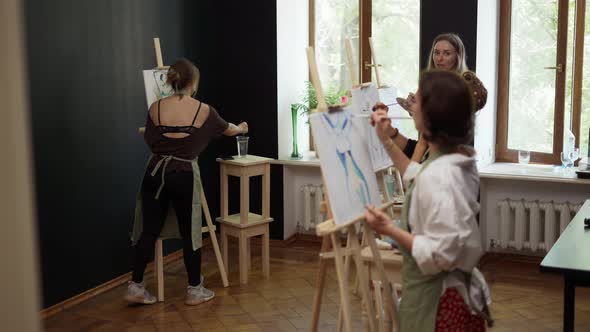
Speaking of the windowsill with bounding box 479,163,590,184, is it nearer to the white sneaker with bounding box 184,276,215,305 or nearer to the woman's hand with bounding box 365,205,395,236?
the white sneaker with bounding box 184,276,215,305

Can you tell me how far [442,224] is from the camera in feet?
7.69

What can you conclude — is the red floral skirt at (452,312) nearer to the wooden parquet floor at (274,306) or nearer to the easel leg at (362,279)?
the easel leg at (362,279)

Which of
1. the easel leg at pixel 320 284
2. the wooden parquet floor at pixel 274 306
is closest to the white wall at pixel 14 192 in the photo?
the easel leg at pixel 320 284

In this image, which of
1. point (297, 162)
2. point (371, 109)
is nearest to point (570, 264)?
point (371, 109)

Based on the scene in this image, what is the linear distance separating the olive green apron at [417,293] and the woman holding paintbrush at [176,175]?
7.69 ft

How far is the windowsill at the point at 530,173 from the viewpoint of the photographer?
207 inches

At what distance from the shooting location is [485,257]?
569cm

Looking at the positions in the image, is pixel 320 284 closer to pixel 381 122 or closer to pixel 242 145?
pixel 381 122

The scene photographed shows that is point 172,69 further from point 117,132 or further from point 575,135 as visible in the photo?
point 575,135

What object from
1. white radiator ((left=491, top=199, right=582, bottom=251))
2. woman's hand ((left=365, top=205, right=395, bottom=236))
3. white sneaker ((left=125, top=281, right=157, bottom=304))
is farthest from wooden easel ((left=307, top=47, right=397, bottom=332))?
white radiator ((left=491, top=199, right=582, bottom=251))

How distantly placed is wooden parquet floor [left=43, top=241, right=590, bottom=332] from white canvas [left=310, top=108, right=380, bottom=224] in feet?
4.85

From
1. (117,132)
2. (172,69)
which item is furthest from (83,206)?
(172,69)

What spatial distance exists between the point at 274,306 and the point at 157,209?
96cm

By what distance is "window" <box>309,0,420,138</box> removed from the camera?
6125 millimetres
